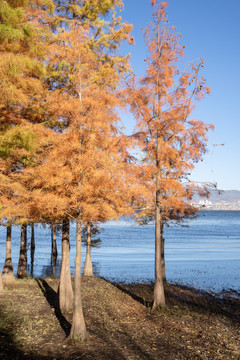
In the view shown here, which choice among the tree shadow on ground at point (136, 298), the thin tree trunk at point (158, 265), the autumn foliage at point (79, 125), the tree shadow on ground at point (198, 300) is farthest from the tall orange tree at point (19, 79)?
the tree shadow on ground at point (198, 300)

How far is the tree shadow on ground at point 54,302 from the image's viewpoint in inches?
453

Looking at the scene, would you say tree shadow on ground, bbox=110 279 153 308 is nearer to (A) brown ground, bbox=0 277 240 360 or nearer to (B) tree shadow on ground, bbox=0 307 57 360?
(A) brown ground, bbox=0 277 240 360

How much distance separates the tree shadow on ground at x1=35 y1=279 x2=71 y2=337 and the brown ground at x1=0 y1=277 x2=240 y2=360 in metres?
0.04

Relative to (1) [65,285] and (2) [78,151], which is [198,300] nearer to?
(1) [65,285]

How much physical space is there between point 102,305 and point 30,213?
549 cm

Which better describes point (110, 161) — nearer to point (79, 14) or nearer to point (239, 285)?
point (79, 14)

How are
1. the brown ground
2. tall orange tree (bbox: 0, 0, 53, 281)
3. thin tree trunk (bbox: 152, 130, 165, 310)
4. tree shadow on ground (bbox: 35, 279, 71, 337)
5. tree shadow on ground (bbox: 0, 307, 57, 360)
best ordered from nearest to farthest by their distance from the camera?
tree shadow on ground (bbox: 0, 307, 57, 360), the brown ground, tall orange tree (bbox: 0, 0, 53, 281), tree shadow on ground (bbox: 35, 279, 71, 337), thin tree trunk (bbox: 152, 130, 165, 310)

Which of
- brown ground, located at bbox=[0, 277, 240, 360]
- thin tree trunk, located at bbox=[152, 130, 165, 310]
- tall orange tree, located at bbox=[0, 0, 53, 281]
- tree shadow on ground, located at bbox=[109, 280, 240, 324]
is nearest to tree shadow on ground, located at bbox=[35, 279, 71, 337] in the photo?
brown ground, located at bbox=[0, 277, 240, 360]

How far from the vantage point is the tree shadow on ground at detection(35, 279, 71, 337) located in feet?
37.7

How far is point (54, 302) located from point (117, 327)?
12.7 feet

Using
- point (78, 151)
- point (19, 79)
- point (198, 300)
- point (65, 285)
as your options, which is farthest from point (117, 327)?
point (19, 79)

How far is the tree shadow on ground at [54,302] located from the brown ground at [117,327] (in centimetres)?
4

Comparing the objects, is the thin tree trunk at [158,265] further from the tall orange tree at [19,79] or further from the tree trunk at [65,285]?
the tall orange tree at [19,79]

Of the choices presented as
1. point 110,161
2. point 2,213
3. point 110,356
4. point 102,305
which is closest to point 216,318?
point 102,305
